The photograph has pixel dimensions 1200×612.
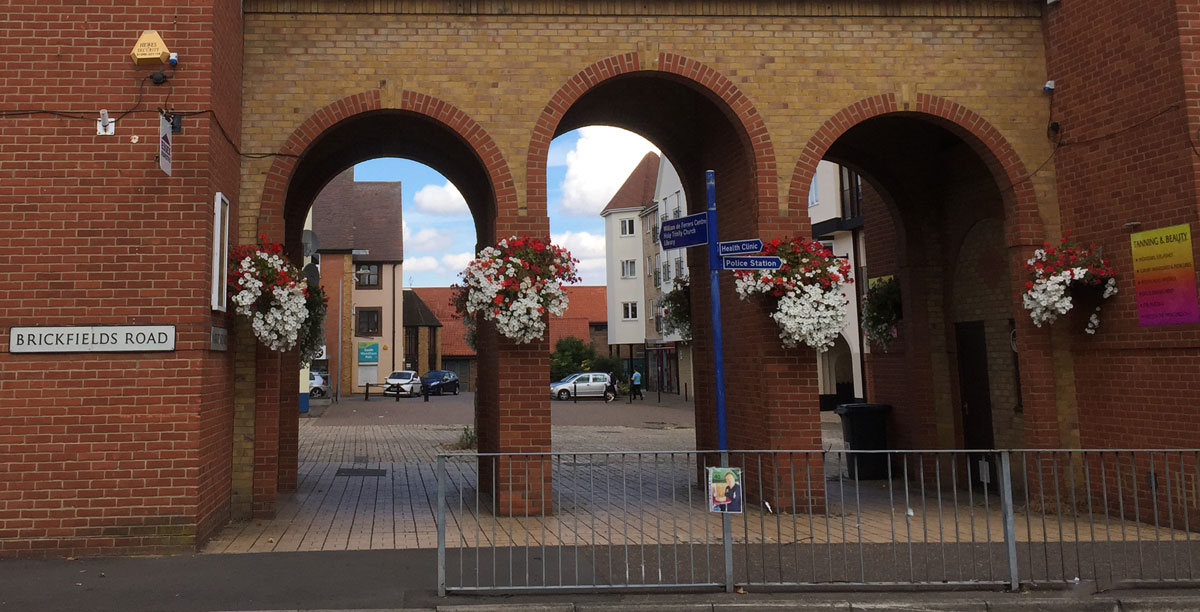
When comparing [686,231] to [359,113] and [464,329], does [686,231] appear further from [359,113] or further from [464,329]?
[464,329]

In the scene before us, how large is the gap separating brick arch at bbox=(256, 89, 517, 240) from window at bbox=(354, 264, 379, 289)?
40196 millimetres

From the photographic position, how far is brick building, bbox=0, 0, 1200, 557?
698 cm

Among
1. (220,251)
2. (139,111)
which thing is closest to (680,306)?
(220,251)

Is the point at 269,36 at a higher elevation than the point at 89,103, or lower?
higher

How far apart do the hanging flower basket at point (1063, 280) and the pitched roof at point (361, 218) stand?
40.0m

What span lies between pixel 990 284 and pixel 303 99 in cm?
912

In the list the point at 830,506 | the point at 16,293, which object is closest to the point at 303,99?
the point at 16,293

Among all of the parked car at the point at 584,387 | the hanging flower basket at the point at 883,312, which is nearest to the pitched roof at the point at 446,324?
the parked car at the point at 584,387

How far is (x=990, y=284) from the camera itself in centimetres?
1054

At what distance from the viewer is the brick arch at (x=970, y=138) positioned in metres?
9.14

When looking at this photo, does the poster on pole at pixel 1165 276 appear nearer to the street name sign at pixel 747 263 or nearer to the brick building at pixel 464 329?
the street name sign at pixel 747 263

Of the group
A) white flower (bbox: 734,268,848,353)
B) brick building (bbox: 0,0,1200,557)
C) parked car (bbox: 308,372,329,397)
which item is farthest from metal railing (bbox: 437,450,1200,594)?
parked car (bbox: 308,372,329,397)

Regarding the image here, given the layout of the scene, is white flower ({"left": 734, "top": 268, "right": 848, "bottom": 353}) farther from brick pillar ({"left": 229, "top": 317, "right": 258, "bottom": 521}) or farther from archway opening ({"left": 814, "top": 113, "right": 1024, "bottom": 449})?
brick pillar ({"left": 229, "top": 317, "right": 258, "bottom": 521})

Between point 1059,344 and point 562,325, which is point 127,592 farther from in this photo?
point 562,325
